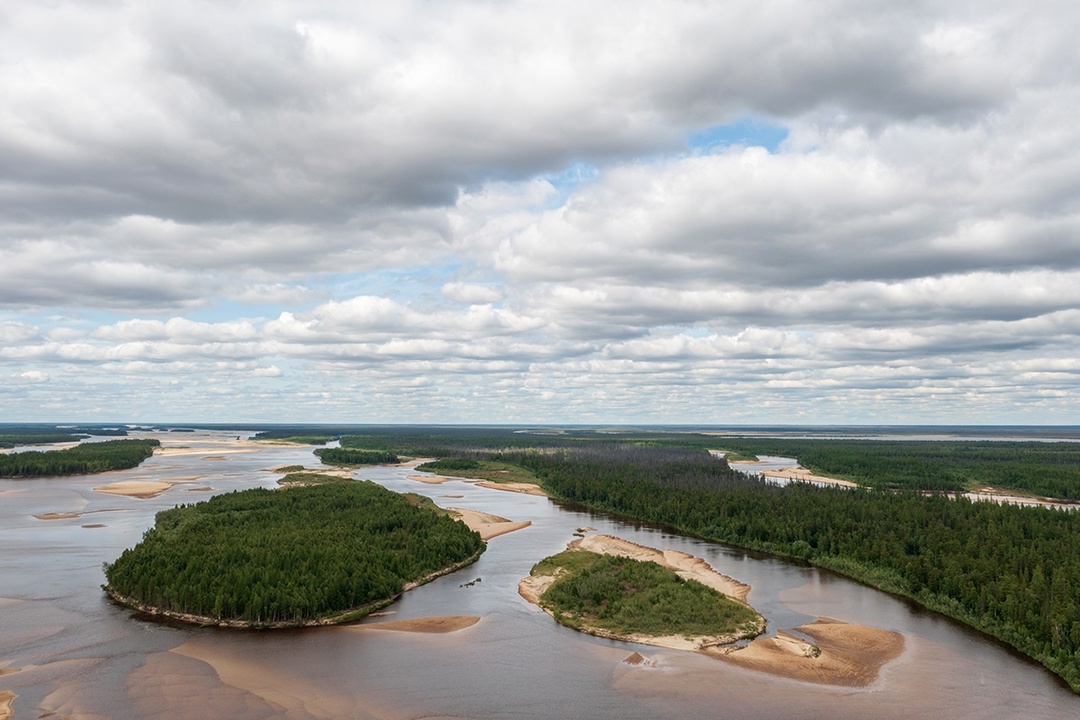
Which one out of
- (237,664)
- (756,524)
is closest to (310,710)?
(237,664)

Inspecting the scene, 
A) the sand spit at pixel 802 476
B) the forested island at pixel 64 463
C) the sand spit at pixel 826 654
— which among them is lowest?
the sand spit at pixel 826 654

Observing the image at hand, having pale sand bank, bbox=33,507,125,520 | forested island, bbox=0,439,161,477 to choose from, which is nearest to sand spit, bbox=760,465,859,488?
pale sand bank, bbox=33,507,125,520

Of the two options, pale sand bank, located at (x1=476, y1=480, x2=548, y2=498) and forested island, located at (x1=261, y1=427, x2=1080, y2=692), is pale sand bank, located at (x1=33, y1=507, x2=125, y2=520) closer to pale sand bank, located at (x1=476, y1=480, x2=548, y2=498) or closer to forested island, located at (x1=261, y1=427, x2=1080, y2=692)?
pale sand bank, located at (x1=476, y1=480, x2=548, y2=498)

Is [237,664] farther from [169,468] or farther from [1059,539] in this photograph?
[169,468]

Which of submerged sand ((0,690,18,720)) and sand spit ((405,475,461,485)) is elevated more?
submerged sand ((0,690,18,720))

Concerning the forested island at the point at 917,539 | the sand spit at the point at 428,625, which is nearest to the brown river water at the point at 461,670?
the sand spit at the point at 428,625

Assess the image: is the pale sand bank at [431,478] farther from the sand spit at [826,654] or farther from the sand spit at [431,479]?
the sand spit at [826,654]
